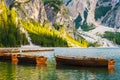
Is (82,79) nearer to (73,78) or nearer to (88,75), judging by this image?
(73,78)

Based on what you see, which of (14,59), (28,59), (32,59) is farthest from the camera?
(14,59)

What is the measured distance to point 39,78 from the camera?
271 feet

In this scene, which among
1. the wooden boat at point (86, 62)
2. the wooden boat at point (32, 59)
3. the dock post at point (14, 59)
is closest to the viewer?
the wooden boat at point (86, 62)

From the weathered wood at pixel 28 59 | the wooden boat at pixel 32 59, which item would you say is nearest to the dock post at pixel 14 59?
the weathered wood at pixel 28 59

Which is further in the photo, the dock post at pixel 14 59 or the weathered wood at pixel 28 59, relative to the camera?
the dock post at pixel 14 59

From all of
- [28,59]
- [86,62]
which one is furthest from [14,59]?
[86,62]

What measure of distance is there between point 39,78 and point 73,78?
8.60 metres

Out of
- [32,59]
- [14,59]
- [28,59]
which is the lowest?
[14,59]

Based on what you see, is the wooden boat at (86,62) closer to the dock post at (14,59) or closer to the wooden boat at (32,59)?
the wooden boat at (32,59)

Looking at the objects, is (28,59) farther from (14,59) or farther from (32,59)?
(14,59)

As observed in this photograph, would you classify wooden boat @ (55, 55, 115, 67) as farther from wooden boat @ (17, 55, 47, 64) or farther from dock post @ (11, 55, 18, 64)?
dock post @ (11, 55, 18, 64)

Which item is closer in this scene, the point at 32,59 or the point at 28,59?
the point at 32,59

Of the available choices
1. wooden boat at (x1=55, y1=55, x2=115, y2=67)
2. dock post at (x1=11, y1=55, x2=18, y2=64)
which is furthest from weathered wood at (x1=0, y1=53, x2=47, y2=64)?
wooden boat at (x1=55, y1=55, x2=115, y2=67)

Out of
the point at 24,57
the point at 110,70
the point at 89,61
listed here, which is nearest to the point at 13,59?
the point at 24,57
